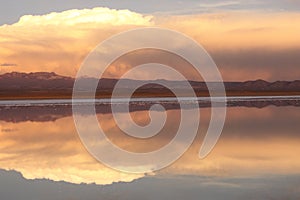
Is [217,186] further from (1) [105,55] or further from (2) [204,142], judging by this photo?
(1) [105,55]

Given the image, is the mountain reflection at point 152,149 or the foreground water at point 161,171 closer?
the foreground water at point 161,171

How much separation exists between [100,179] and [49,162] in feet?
6.20

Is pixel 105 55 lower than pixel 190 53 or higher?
higher

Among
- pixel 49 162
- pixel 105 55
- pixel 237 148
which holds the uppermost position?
pixel 105 55

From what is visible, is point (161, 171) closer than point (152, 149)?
Yes

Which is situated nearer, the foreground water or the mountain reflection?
the foreground water

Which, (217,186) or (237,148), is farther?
(237,148)

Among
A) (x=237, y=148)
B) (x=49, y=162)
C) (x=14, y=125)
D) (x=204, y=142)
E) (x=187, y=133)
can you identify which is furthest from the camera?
(x=14, y=125)

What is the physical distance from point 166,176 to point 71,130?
277 inches

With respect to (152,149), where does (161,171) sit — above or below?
below

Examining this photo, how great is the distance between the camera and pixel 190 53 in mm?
12133

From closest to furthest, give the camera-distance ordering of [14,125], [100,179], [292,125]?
[100,179] → [292,125] → [14,125]

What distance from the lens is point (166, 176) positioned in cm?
798

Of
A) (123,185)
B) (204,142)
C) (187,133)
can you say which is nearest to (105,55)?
(187,133)
